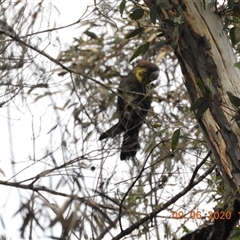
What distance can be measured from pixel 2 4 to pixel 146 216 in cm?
109

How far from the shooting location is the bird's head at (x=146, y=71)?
457cm

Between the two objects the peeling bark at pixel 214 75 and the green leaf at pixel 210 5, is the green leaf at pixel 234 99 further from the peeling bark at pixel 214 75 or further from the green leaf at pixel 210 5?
the green leaf at pixel 210 5

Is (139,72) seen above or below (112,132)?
above

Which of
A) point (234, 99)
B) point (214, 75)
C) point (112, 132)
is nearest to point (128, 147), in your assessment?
point (112, 132)

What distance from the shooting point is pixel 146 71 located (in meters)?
4.62

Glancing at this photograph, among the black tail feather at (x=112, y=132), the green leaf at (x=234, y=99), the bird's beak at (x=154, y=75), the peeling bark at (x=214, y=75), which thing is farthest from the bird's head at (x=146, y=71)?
the green leaf at (x=234, y=99)

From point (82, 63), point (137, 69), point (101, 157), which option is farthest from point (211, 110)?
point (137, 69)

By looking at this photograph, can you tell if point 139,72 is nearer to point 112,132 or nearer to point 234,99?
point 112,132

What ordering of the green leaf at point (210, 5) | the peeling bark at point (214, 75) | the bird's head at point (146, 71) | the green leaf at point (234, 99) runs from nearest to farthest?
1. the green leaf at point (234, 99)
2. the peeling bark at point (214, 75)
3. the green leaf at point (210, 5)
4. the bird's head at point (146, 71)

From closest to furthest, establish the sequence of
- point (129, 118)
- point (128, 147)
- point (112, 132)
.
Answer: point (112, 132), point (128, 147), point (129, 118)

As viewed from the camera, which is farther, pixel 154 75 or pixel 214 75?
pixel 154 75

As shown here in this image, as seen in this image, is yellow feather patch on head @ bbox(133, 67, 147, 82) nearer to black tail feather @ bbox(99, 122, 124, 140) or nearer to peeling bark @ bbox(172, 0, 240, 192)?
black tail feather @ bbox(99, 122, 124, 140)

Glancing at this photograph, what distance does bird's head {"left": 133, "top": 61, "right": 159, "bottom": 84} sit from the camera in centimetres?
457

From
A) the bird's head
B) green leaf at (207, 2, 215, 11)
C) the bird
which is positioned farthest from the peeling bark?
the bird's head
